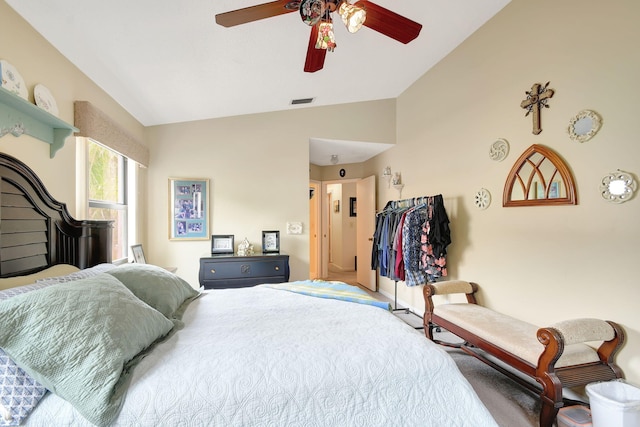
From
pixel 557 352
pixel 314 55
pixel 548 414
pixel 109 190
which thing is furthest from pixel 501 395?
pixel 109 190

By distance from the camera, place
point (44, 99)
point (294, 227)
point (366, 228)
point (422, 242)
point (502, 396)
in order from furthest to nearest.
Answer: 1. point (366, 228)
2. point (294, 227)
3. point (422, 242)
4. point (502, 396)
5. point (44, 99)

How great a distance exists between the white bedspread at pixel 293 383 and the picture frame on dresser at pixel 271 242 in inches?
91.0

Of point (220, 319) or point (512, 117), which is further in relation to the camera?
point (512, 117)

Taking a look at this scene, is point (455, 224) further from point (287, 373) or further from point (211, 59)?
point (211, 59)

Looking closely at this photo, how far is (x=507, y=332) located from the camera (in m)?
1.93

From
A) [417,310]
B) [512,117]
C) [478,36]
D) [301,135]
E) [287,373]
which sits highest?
[478,36]

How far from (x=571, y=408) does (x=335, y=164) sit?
435 cm

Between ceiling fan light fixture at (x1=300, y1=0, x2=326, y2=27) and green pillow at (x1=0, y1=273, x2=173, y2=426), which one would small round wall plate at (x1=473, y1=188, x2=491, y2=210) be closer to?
ceiling fan light fixture at (x1=300, y1=0, x2=326, y2=27)

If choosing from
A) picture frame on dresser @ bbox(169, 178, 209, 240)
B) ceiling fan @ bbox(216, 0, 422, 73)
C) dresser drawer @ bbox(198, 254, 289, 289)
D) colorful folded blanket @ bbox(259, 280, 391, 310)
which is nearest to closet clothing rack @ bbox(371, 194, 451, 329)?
colorful folded blanket @ bbox(259, 280, 391, 310)

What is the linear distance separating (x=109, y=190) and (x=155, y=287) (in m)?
1.84

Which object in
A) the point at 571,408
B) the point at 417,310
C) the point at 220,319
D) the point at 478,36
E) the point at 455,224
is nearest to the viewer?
the point at 220,319

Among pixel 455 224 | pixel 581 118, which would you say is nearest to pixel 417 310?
pixel 455 224

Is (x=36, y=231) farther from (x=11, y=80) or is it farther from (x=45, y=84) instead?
(x=45, y=84)

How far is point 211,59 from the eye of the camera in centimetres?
229
